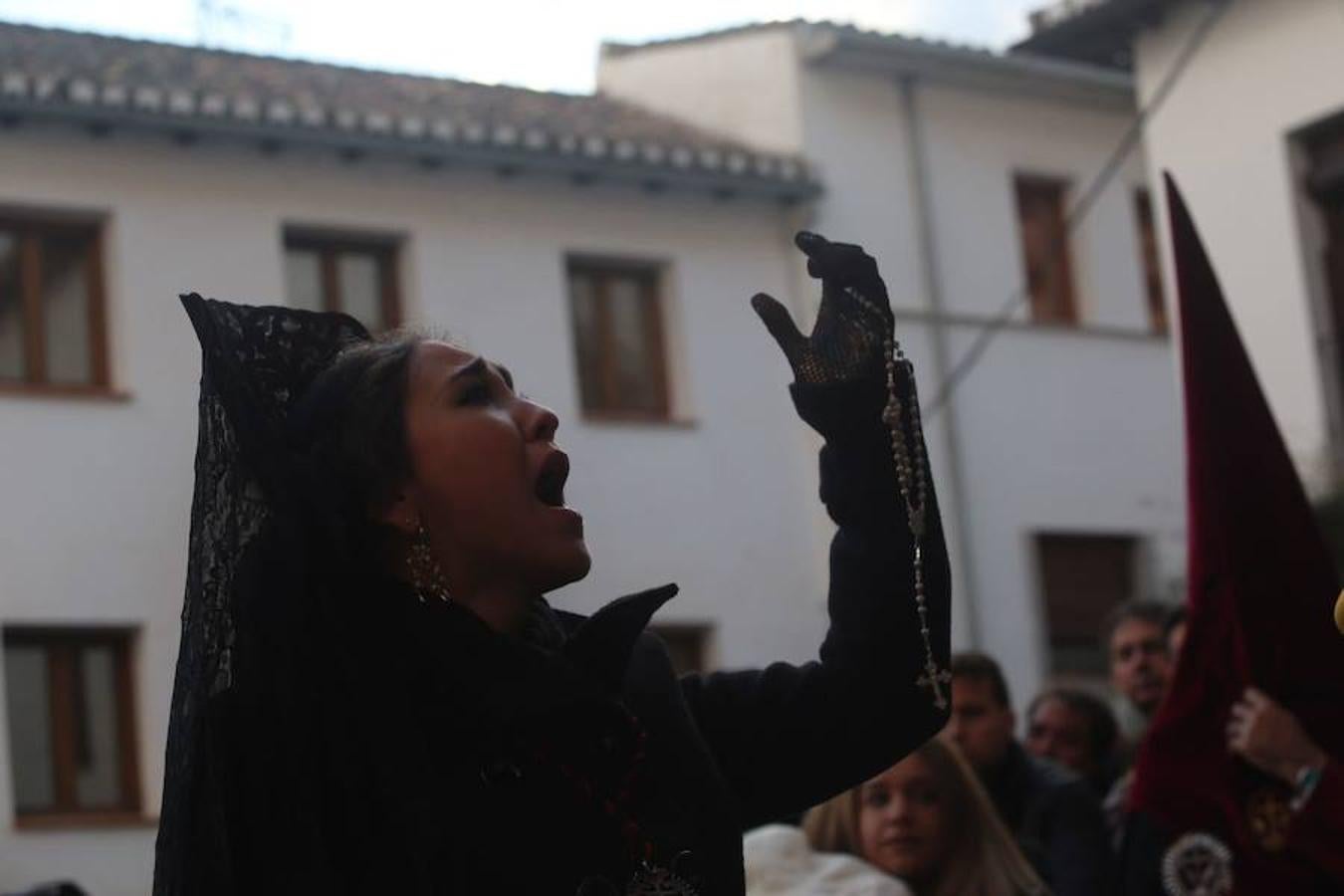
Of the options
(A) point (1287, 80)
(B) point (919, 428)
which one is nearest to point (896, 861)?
(B) point (919, 428)

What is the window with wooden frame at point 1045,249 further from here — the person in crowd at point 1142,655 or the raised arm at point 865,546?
the raised arm at point 865,546

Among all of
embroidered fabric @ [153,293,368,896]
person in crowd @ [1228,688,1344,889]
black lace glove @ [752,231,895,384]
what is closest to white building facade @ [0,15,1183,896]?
person in crowd @ [1228,688,1344,889]

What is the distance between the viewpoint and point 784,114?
Result: 1917cm

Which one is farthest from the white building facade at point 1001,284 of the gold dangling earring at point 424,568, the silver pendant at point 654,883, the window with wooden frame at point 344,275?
the silver pendant at point 654,883

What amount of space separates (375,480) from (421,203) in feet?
48.8

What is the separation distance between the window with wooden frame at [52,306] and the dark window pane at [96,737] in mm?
1592

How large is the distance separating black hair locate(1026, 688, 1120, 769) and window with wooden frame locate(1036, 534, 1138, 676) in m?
11.1

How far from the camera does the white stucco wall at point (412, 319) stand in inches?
607

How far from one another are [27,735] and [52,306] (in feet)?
8.22

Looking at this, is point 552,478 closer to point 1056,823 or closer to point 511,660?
point 511,660

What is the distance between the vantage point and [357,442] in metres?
2.63

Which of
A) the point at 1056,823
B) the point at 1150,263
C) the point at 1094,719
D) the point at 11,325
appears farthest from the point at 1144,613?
the point at 1150,263

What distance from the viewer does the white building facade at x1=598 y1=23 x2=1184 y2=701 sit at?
19031mm

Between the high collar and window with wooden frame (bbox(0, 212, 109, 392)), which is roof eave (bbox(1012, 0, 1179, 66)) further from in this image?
the high collar
